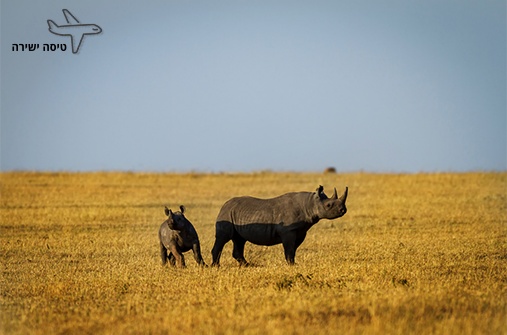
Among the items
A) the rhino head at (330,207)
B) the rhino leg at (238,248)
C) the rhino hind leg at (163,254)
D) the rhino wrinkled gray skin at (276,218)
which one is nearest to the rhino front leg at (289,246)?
the rhino wrinkled gray skin at (276,218)

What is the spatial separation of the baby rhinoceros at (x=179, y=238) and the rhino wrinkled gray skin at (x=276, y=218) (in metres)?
0.57

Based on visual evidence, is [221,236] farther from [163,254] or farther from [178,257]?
[163,254]

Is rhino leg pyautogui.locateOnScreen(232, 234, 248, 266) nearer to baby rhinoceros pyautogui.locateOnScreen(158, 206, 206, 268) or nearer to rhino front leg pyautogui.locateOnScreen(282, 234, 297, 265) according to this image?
baby rhinoceros pyautogui.locateOnScreen(158, 206, 206, 268)

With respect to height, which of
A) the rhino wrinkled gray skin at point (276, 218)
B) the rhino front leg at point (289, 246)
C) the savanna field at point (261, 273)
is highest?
the rhino wrinkled gray skin at point (276, 218)

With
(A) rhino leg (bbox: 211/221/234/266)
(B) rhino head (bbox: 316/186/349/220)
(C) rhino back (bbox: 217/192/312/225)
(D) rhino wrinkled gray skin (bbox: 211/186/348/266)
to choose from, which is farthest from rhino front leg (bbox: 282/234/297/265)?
(A) rhino leg (bbox: 211/221/234/266)

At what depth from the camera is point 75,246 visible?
20000 mm

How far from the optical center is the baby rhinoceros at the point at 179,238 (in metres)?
15.8

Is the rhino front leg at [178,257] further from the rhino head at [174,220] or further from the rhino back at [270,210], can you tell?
the rhino back at [270,210]

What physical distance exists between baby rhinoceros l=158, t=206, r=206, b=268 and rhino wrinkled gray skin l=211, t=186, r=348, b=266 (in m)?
0.57

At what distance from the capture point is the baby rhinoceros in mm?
15758

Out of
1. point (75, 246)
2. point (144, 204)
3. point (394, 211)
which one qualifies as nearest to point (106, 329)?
point (75, 246)

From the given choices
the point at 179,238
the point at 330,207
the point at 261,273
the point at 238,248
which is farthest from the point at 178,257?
the point at 330,207

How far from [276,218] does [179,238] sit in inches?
70.5

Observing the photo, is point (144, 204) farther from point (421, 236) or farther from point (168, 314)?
point (168, 314)
